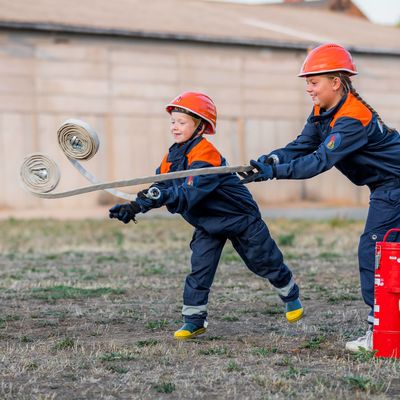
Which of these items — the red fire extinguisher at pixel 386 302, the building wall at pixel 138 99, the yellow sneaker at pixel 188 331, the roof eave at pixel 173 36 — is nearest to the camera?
the red fire extinguisher at pixel 386 302

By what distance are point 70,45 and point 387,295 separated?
16.2 m

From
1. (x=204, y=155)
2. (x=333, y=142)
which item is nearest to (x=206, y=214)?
(x=204, y=155)

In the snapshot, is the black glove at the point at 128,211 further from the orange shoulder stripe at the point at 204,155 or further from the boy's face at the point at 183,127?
the boy's face at the point at 183,127

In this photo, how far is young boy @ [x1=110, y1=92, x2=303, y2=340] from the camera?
6410 mm

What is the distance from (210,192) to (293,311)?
1175 millimetres

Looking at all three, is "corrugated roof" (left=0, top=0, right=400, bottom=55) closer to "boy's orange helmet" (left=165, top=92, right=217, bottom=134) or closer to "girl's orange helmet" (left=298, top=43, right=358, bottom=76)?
"boy's orange helmet" (left=165, top=92, right=217, bottom=134)

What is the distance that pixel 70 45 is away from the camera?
2088 cm

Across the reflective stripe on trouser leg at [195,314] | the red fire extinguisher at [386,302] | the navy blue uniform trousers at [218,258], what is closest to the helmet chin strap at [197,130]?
the navy blue uniform trousers at [218,258]

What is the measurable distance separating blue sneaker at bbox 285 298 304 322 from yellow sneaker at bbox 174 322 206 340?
2.30 ft

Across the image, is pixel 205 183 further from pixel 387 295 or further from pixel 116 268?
pixel 116 268

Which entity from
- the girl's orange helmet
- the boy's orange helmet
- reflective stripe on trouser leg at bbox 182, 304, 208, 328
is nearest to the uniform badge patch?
the girl's orange helmet

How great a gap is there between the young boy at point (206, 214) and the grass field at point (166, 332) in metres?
0.31

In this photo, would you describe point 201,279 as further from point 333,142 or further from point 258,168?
point 333,142

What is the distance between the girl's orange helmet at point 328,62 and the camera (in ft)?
19.6
